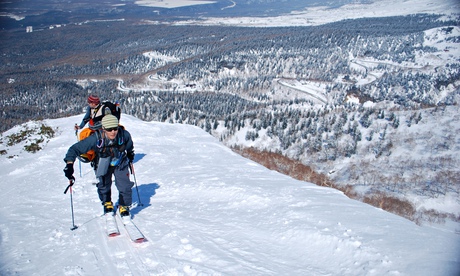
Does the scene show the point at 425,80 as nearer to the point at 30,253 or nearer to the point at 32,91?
the point at 30,253

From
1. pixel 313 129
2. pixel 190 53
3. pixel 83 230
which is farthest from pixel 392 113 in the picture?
pixel 190 53

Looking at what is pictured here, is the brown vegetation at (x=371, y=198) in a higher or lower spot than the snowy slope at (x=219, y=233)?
lower

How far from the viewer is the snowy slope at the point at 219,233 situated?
18.3ft

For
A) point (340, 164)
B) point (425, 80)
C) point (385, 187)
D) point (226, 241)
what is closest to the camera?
point (226, 241)

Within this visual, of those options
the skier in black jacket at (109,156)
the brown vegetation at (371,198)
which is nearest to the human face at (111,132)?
the skier in black jacket at (109,156)

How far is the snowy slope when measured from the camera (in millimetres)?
5574

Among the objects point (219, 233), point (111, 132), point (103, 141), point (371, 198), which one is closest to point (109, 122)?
point (111, 132)

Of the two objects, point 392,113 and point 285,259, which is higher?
point 285,259

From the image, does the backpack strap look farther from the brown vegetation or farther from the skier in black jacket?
the brown vegetation

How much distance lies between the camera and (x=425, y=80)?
328 ft

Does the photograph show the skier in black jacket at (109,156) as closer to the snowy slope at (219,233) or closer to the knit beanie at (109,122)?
the knit beanie at (109,122)

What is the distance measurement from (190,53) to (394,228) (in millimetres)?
199604

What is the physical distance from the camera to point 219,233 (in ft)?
22.9

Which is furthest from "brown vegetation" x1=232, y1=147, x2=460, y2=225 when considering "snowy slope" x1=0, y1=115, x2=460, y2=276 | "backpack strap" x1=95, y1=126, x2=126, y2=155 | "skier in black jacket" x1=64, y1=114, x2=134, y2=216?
"backpack strap" x1=95, y1=126, x2=126, y2=155
